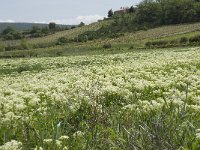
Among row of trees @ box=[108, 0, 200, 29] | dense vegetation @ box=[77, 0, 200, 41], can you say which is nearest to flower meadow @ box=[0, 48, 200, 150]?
dense vegetation @ box=[77, 0, 200, 41]

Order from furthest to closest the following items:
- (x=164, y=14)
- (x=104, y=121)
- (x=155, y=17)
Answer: (x=155, y=17) < (x=164, y=14) < (x=104, y=121)

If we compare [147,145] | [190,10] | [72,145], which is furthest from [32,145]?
[190,10]

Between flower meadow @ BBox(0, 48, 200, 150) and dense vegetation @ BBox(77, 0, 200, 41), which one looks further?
dense vegetation @ BBox(77, 0, 200, 41)

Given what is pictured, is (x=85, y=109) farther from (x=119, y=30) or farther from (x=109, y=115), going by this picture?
(x=119, y=30)

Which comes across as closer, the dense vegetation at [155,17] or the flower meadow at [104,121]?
the flower meadow at [104,121]

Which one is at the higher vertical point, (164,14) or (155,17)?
(164,14)

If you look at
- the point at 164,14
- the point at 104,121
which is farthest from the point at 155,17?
the point at 104,121

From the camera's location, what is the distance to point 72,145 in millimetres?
6547

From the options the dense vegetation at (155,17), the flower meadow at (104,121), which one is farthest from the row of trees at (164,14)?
the flower meadow at (104,121)

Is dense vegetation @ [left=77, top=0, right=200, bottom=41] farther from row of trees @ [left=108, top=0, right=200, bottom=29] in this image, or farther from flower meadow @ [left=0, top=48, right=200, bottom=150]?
flower meadow @ [left=0, top=48, right=200, bottom=150]

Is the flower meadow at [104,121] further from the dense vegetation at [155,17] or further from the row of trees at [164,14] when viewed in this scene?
the row of trees at [164,14]

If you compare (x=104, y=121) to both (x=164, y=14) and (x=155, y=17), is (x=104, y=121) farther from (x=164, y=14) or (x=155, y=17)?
(x=155, y=17)

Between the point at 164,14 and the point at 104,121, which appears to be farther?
the point at 164,14

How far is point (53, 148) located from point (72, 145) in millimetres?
429
